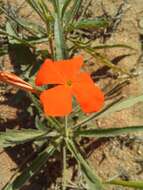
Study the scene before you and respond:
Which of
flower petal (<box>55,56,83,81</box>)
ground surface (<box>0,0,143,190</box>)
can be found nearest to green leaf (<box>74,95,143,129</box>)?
ground surface (<box>0,0,143,190</box>)

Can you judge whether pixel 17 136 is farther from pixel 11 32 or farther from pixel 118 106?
pixel 11 32

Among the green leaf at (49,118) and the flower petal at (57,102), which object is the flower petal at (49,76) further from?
the green leaf at (49,118)

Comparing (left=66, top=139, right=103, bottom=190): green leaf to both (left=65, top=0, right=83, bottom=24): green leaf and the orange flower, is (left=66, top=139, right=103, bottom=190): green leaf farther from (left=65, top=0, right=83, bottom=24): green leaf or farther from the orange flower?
(left=65, top=0, right=83, bottom=24): green leaf

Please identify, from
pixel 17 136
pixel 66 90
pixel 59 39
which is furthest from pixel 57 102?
pixel 17 136

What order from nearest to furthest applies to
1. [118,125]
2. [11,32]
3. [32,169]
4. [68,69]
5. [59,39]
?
[68,69]
[59,39]
[32,169]
[118,125]
[11,32]

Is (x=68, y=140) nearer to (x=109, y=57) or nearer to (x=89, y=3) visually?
(x=109, y=57)

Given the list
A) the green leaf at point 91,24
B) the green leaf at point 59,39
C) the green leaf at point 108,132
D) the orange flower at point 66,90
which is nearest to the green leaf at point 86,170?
the green leaf at point 108,132

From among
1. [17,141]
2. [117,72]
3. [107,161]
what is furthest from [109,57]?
[17,141]
